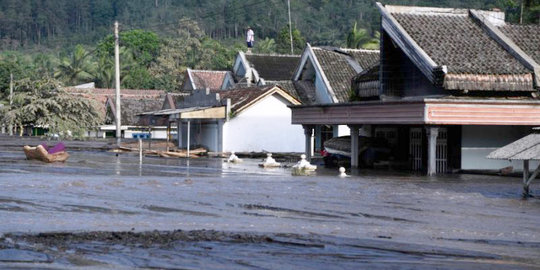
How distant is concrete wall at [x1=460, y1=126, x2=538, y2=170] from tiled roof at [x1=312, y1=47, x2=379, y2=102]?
1257 centimetres

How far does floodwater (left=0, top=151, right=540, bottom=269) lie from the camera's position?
1172cm

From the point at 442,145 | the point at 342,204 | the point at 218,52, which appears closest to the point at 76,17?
the point at 218,52

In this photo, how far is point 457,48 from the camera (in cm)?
3222

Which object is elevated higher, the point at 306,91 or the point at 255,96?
the point at 306,91

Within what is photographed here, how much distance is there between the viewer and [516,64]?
103 ft

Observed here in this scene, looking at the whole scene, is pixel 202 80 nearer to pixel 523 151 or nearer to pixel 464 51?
pixel 464 51

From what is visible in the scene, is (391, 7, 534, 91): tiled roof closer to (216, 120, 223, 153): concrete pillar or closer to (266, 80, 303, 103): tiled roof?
(266, 80, 303, 103): tiled roof

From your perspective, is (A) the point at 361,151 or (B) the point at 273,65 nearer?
(A) the point at 361,151

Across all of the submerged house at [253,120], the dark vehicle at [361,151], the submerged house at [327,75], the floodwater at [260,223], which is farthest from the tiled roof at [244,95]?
the floodwater at [260,223]

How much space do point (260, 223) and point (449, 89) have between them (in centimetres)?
1611

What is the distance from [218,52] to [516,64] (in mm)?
78685

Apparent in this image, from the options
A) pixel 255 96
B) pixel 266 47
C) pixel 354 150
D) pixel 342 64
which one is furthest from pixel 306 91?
pixel 266 47

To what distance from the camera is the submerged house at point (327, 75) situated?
4528 cm

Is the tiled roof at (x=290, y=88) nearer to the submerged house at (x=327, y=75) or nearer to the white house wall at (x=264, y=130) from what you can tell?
the submerged house at (x=327, y=75)
